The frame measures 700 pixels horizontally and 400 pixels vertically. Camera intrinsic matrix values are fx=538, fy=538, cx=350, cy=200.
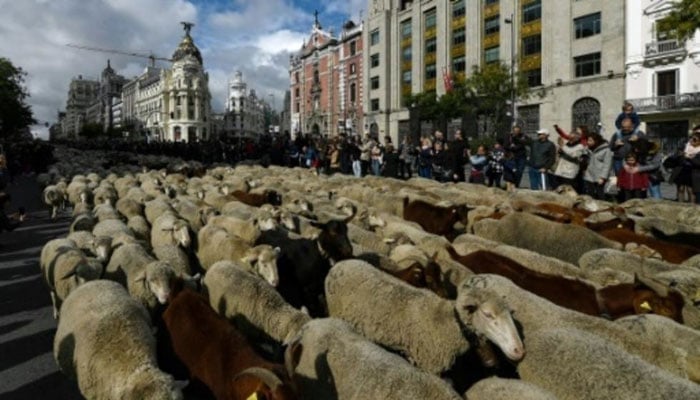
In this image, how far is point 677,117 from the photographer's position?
1318 inches

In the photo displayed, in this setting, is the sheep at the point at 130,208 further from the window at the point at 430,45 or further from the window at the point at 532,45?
the window at the point at 430,45

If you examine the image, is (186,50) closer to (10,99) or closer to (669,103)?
(10,99)

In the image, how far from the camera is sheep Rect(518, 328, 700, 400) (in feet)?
10.0

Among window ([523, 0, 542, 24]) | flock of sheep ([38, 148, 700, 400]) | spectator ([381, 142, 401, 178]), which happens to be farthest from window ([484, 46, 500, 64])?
flock of sheep ([38, 148, 700, 400])

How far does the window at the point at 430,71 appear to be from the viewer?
5081 centimetres

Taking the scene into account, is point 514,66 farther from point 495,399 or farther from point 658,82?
point 495,399

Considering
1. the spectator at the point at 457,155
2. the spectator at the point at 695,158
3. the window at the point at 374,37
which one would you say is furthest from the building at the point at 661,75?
the window at the point at 374,37

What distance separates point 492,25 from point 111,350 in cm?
4506

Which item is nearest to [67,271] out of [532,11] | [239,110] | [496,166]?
[496,166]

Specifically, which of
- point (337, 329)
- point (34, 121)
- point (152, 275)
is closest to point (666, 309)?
point (337, 329)

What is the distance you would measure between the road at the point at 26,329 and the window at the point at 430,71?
1737 inches

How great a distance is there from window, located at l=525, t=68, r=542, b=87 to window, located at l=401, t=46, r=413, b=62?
51.3ft

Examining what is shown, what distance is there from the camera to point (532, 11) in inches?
1592

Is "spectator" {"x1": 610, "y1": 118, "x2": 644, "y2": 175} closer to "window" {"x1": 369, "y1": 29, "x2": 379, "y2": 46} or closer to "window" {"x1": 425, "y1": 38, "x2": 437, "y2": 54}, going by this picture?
"window" {"x1": 425, "y1": 38, "x2": 437, "y2": 54}
